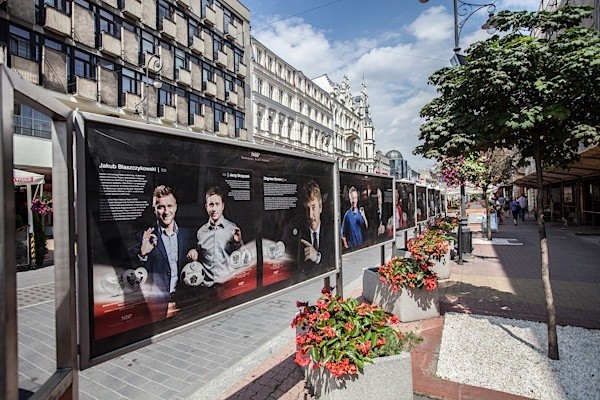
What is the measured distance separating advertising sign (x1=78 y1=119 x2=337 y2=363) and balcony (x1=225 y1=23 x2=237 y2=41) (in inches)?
1318

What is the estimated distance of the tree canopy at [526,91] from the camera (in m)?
3.64

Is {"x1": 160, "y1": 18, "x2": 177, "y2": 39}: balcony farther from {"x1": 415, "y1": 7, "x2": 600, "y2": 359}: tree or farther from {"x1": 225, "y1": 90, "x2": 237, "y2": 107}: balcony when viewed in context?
{"x1": 415, "y1": 7, "x2": 600, "y2": 359}: tree

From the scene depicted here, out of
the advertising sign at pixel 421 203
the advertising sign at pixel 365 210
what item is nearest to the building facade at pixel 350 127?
the advertising sign at pixel 421 203

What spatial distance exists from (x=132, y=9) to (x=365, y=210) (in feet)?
78.5

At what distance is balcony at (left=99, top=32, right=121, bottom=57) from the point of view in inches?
824

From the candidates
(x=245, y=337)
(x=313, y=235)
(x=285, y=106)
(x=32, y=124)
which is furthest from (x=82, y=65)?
(x=285, y=106)

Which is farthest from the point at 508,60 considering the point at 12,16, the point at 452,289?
the point at 12,16

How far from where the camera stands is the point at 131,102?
22.8 m

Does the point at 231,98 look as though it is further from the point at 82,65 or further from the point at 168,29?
the point at 82,65

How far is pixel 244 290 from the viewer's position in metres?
2.96

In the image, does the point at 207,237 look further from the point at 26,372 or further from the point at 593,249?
the point at 593,249

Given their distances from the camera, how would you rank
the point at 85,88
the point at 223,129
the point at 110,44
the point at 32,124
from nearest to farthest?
the point at 32,124
the point at 85,88
the point at 110,44
the point at 223,129

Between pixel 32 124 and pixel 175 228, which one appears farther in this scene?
pixel 32 124

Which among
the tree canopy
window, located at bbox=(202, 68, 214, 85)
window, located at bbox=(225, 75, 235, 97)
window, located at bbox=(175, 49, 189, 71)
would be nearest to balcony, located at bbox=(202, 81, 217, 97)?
window, located at bbox=(202, 68, 214, 85)
